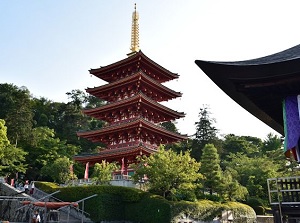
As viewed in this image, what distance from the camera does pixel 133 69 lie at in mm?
37188

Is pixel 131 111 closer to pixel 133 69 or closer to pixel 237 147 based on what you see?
pixel 133 69

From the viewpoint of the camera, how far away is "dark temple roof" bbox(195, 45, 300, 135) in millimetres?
7957

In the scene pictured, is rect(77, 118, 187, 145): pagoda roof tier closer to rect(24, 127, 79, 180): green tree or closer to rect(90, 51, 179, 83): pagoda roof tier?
rect(90, 51, 179, 83): pagoda roof tier

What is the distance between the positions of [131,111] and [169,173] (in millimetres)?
12081

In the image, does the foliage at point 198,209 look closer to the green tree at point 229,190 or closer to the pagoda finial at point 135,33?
the green tree at point 229,190

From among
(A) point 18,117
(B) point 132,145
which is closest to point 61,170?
(B) point 132,145

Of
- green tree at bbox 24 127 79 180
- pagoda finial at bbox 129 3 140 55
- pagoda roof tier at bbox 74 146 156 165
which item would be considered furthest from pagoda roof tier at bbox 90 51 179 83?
green tree at bbox 24 127 79 180

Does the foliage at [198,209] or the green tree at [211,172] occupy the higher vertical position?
the green tree at [211,172]

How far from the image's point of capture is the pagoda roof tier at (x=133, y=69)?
36.0 metres

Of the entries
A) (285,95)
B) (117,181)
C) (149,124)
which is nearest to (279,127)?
(285,95)

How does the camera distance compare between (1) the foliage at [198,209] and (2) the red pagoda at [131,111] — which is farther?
(2) the red pagoda at [131,111]

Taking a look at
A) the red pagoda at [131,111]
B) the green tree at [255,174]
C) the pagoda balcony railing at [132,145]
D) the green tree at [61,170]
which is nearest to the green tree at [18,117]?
the green tree at [61,170]

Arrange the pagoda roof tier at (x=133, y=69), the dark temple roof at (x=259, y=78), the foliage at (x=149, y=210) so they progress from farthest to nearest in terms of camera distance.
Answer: the pagoda roof tier at (x=133, y=69) < the foliage at (x=149, y=210) < the dark temple roof at (x=259, y=78)

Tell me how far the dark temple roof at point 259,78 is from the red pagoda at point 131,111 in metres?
21.5
